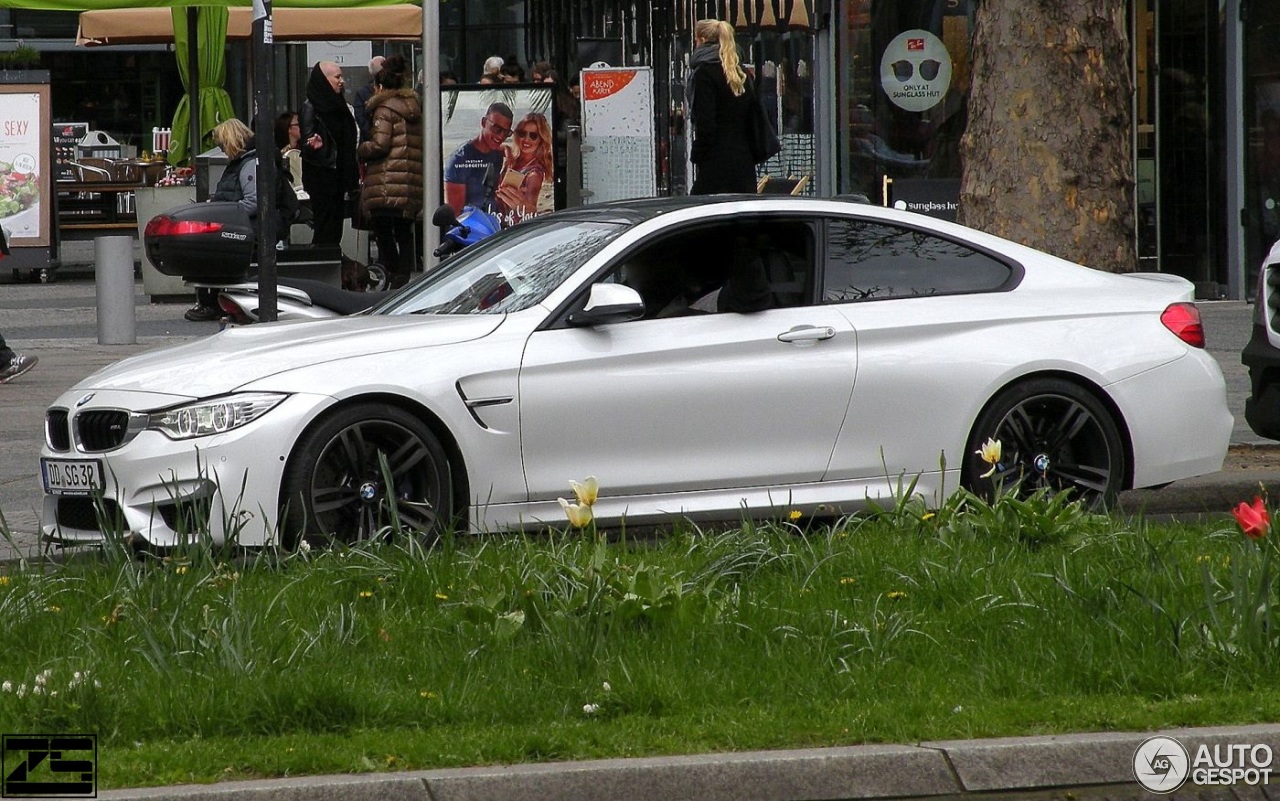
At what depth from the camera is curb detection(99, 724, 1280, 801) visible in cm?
424

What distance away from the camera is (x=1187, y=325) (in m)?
7.89

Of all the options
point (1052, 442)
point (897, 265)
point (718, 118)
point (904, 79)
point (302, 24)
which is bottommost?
point (1052, 442)

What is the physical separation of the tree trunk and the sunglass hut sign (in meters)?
7.99

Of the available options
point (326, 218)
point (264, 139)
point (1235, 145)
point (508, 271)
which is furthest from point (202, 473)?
point (1235, 145)

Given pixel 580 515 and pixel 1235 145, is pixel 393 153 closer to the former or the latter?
pixel 1235 145

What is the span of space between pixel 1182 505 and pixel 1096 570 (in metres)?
3.05

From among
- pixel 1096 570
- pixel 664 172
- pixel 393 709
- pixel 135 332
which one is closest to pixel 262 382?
pixel 393 709

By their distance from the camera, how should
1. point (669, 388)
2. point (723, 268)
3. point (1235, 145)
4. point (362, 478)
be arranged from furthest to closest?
point (1235, 145), point (723, 268), point (669, 388), point (362, 478)

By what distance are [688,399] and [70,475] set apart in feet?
7.48

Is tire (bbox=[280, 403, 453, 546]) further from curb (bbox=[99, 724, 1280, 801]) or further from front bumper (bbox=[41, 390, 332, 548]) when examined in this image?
curb (bbox=[99, 724, 1280, 801])

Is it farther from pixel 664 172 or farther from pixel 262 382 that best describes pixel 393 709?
pixel 664 172

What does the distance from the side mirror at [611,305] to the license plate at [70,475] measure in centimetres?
184

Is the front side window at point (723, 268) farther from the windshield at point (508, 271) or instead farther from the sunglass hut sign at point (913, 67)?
the sunglass hut sign at point (913, 67)

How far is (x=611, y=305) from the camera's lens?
7.02 metres
